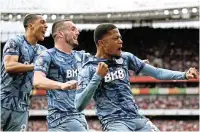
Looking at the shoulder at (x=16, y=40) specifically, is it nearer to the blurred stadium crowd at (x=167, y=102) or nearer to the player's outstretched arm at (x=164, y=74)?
the player's outstretched arm at (x=164, y=74)

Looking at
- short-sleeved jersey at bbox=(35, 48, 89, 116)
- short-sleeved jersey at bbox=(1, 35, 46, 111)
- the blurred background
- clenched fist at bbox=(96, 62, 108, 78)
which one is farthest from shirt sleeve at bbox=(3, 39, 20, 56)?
the blurred background

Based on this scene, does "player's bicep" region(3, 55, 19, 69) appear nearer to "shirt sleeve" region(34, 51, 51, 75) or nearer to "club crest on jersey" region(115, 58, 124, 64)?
"shirt sleeve" region(34, 51, 51, 75)

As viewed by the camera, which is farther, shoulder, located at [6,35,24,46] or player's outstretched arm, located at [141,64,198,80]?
shoulder, located at [6,35,24,46]

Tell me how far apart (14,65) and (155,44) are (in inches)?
848

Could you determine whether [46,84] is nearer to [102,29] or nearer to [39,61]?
[39,61]

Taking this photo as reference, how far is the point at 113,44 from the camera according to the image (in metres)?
4.42

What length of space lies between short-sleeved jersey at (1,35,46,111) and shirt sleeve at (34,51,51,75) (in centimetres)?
59

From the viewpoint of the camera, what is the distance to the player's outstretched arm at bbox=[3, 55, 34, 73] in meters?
5.09

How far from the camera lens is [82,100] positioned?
4039mm

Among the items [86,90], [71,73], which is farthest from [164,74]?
[71,73]

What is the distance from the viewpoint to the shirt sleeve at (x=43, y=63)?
495 centimetres

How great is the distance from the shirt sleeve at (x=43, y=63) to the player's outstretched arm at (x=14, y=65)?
0.11 metres

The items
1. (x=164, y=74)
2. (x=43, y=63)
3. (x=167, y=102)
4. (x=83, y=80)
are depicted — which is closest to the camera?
(x=83, y=80)

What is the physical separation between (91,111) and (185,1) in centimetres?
820
